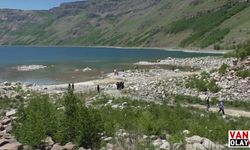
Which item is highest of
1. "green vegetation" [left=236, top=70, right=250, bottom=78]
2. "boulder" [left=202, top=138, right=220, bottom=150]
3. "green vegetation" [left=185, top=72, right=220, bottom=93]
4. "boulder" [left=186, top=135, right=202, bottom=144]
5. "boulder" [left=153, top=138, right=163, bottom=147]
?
"green vegetation" [left=236, top=70, right=250, bottom=78]

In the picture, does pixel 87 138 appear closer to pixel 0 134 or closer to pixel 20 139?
pixel 20 139

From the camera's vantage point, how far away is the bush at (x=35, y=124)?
2917 centimetres

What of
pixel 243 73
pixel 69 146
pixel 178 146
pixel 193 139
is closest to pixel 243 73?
pixel 243 73

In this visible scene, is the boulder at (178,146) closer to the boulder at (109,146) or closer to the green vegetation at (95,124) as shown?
the green vegetation at (95,124)

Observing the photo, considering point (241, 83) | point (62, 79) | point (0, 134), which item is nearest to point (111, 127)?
point (0, 134)

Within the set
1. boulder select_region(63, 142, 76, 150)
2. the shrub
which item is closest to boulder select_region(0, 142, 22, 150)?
boulder select_region(63, 142, 76, 150)

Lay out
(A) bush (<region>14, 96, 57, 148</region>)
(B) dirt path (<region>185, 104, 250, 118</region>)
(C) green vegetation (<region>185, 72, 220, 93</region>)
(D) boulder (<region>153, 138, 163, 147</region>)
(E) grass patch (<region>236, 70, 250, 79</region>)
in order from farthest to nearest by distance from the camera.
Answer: (E) grass patch (<region>236, 70, 250, 79</region>)
(C) green vegetation (<region>185, 72, 220, 93</region>)
(B) dirt path (<region>185, 104, 250, 118</region>)
(A) bush (<region>14, 96, 57, 148</region>)
(D) boulder (<region>153, 138, 163, 147</region>)

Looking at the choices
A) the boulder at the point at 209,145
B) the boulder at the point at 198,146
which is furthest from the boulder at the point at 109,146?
the boulder at the point at 209,145

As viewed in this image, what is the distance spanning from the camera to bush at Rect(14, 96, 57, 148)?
95.7 ft

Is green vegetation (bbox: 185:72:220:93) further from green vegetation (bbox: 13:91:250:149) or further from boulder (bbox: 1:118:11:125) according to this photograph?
boulder (bbox: 1:118:11:125)

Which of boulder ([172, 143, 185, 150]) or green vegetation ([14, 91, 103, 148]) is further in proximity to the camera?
green vegetation ([14, 91, 103, 148])

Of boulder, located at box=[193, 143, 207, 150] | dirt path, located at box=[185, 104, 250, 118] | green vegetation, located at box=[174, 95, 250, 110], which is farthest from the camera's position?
green vegetation, located at box=[174, 95, 250, 110]

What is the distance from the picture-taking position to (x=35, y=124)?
30750 millimetres

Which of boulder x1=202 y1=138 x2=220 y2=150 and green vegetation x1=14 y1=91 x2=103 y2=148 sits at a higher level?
green vegetation x1=14 y1=91 x2=103 y2=148
